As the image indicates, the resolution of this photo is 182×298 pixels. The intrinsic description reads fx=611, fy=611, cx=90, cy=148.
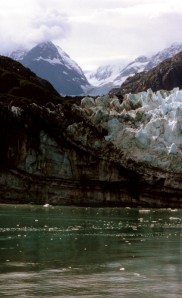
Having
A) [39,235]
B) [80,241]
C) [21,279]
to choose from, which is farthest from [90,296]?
[39,235]

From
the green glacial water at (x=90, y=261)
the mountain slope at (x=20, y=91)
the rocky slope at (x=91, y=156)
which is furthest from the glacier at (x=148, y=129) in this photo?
the green glacial water at (x=90, y=261)

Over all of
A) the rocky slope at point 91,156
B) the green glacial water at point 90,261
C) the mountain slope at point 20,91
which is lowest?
the green glacial water at point 90,261

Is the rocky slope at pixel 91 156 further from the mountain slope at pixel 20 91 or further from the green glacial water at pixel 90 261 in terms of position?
the green glacial water at pixel 90 261

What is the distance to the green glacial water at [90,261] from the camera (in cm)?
2331

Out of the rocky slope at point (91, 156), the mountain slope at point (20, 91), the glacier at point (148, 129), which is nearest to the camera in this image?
the glacier at point (148, 129)

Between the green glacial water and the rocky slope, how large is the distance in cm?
4420

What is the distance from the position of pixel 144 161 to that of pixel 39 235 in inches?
2116

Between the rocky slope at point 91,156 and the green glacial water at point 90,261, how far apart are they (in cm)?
4420

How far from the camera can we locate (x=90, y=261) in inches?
1216

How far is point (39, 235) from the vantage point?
43344 millimetres

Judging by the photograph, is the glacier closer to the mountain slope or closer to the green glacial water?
the mountain slope

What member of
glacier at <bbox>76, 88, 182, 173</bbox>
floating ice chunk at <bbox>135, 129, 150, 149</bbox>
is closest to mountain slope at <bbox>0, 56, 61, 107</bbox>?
glacier at <bbox>76, 88, 182, 173</bbox>

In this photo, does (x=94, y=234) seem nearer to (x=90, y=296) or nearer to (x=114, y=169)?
(x=90, y=296)

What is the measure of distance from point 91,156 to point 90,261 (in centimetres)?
6676
